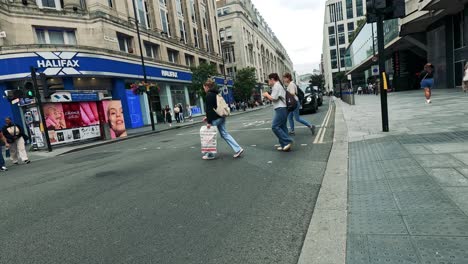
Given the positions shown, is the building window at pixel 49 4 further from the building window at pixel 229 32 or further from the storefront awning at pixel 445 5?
the building window at pixel 229 32

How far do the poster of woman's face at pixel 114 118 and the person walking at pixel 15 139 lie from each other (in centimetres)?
664

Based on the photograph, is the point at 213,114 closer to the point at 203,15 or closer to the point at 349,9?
the point at 203,15

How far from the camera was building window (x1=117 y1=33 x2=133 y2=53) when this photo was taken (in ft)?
83.2

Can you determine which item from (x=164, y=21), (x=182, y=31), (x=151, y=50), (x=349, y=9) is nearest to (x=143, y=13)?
(x=151, y=50)

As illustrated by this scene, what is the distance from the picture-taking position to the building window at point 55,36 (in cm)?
2014

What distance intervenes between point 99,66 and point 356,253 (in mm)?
22438

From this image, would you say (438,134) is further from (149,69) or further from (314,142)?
(149,69)

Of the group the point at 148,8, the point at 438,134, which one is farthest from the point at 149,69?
the point at 438,134

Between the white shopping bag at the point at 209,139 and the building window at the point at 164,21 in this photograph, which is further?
the building window at the point at 164,21

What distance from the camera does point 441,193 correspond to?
3002 mm

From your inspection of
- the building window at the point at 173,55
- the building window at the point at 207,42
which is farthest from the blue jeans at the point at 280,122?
the building window at the point at 207,42

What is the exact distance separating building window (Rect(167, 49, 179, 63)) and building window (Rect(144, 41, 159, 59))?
2.73 meters

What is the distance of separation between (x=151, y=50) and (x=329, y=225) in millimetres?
29824

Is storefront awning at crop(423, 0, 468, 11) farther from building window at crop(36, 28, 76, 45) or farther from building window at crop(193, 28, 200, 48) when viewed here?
building window at crop(193, 28, 200, 48)
